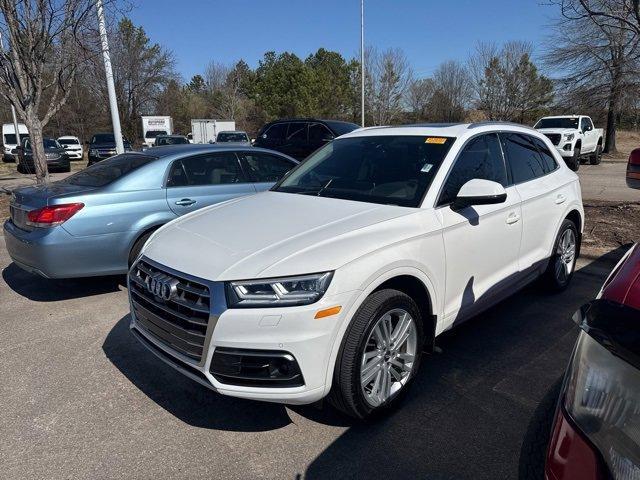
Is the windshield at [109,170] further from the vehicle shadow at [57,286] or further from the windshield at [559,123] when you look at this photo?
the windshield at [559,123]

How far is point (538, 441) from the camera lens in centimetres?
163

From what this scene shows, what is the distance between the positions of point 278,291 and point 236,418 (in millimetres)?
1061

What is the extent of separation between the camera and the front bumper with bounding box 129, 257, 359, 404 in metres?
2.40

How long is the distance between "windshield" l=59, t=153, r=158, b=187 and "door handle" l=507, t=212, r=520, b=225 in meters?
3.86

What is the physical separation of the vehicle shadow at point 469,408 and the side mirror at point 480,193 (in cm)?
113

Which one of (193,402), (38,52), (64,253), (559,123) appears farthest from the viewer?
(559,123)

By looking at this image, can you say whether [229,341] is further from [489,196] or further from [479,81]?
[479,81]

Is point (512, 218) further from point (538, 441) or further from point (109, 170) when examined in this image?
point (109, 170)

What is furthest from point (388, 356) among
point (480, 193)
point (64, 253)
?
point (64, 253)

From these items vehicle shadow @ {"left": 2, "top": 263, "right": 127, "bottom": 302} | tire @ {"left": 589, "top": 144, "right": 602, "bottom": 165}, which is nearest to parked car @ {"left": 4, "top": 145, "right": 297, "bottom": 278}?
vehicle shadow @ {"left": 2, "top": 263, "right": 127, "bottom": 302}

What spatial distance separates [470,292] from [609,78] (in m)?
25.4

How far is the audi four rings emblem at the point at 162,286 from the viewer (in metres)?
2.68

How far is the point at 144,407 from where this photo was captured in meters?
3.10

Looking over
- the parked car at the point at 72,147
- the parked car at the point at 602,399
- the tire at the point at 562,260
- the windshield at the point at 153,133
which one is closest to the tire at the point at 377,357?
the parked car at the point at 602,399
